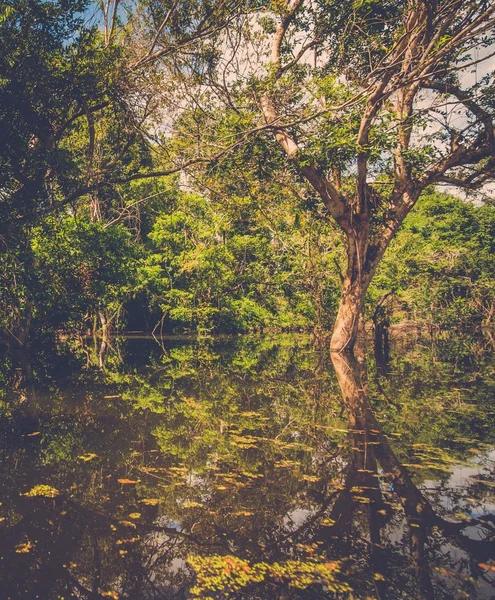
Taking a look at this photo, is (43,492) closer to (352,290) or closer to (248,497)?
(248,497)

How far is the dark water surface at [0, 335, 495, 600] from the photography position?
2.34m

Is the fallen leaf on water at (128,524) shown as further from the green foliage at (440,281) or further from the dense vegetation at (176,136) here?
the green foliage at (440,281)

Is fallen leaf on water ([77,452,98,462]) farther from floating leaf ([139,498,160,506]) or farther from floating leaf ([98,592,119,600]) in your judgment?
floating leaf ([98,592,119,600])

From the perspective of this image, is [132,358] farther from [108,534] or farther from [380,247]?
[108,534]

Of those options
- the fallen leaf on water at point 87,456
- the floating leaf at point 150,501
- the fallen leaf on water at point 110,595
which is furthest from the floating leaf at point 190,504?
the fallen leaf on water at point 87,456

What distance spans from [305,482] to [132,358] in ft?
38.8

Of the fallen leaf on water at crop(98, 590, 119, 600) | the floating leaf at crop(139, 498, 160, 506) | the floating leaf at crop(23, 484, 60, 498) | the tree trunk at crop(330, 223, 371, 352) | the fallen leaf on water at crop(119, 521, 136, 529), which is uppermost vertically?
the tree trunk at crop(330, 223, 371, 352)

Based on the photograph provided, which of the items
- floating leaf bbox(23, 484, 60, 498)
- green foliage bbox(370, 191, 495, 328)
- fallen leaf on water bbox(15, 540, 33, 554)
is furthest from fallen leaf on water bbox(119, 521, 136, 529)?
green foliage bbox(370, 191, 495, 328)

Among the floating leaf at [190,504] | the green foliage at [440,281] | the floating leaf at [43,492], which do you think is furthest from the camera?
the green foliage at [440,281]

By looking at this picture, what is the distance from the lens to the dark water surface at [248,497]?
7.69ft

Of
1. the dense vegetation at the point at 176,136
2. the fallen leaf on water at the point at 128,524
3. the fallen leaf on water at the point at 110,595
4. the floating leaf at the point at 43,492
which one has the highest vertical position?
the dense vegetation at the point at 176,136

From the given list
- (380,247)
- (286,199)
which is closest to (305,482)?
(380,247)

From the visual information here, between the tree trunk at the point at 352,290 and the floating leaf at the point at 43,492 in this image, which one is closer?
the floating leaf at the point at 43,492

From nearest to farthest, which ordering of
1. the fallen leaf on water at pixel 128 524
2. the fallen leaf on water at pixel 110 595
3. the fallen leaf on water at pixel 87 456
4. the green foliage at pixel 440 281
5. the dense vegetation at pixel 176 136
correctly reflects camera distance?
the fallen leaf on water at pixel 110 595 → the fallen leaf on water at pixel 128 524 → the fallen leaf on water at pixel 87 456 → the dense vegetation at pixel 176 136 → the green foliage at pixel 440 281
